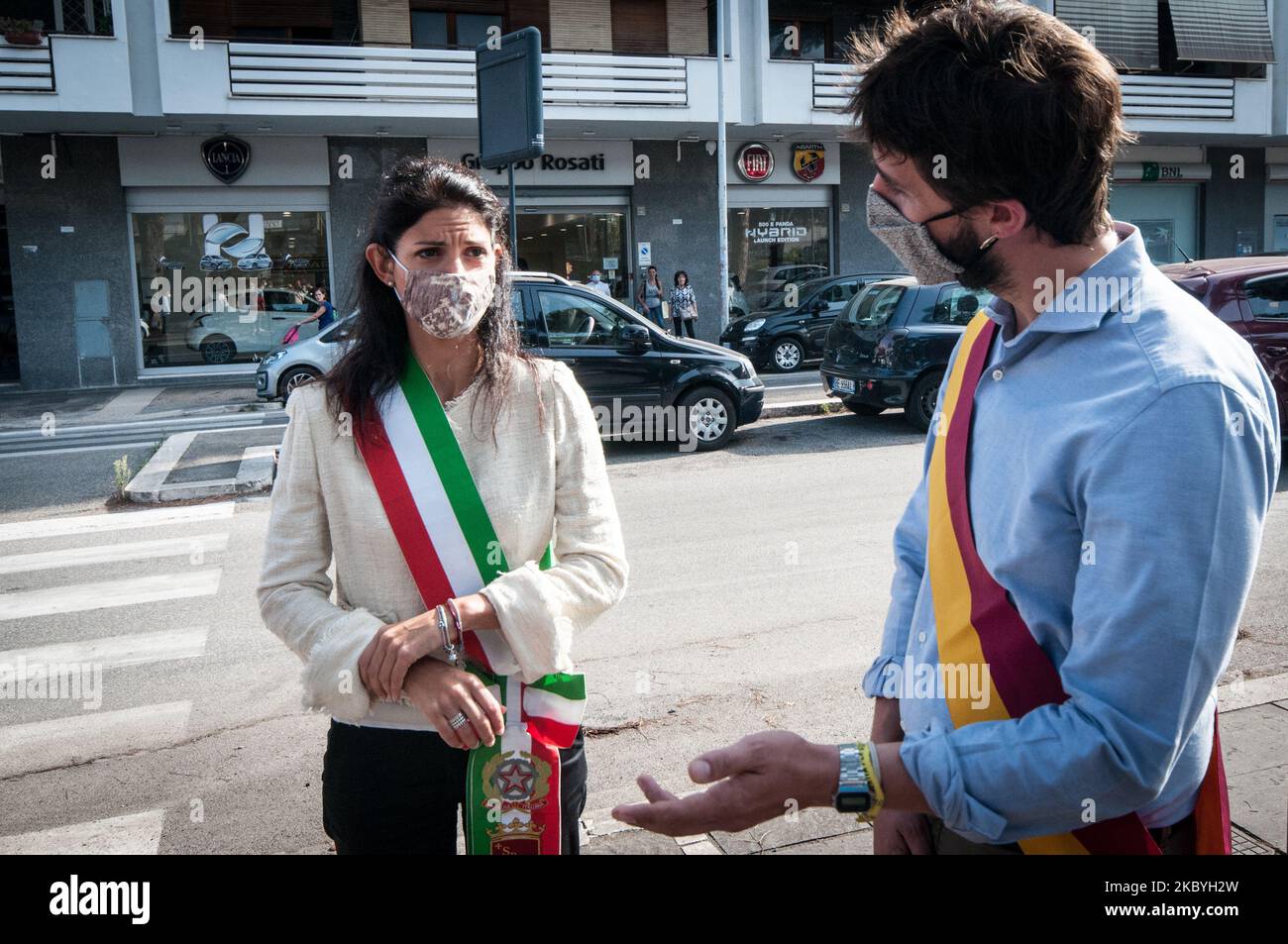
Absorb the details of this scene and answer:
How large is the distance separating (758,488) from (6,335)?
656 inches

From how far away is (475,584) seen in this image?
2.11 m

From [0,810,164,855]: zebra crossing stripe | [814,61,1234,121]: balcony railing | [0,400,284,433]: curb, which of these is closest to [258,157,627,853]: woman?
[0,810,164,855]: zebra crossing stripe

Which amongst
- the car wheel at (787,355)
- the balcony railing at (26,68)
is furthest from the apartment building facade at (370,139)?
the car wheel at (787,355)

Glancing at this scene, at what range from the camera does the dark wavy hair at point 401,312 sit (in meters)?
2.23

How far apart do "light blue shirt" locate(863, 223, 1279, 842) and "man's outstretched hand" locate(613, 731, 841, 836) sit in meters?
0.13

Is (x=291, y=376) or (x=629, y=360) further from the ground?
(x=629, y=360)

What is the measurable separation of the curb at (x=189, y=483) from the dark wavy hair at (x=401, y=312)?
8.42 m

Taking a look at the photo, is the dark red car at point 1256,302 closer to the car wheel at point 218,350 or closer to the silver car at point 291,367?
the silver car at point 291,367

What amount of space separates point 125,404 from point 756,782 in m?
18.3

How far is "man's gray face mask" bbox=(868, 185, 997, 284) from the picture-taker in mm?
1697

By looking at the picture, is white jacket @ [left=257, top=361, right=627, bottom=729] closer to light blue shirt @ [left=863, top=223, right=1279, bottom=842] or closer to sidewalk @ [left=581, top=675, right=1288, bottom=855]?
light blue shirt @ [left=863, top=223, right=1279, bottom=842]

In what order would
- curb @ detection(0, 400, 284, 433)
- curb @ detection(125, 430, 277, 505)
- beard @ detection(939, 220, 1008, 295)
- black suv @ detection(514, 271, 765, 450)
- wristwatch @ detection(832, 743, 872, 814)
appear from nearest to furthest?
1. wristwatch @ detection(832, 743, 872, 814)
2. beard @ detection(939, 220, 1008, 295)
3. curb @ detection(125, 430, 277, 505)
4. black suv @ detection(514, 271, 765, 450)
5. curb @ detection(0, 400, 284, 433)

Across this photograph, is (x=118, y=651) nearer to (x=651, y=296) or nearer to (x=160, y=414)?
(x=160, y=414)

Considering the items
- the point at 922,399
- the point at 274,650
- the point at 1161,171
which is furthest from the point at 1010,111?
the point at 1161,171
